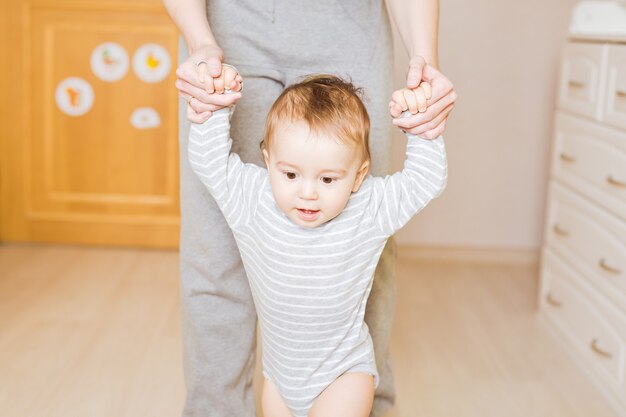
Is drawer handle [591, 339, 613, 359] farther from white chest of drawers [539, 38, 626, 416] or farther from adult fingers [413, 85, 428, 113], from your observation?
adult fingers [413, 85, 428, 113]

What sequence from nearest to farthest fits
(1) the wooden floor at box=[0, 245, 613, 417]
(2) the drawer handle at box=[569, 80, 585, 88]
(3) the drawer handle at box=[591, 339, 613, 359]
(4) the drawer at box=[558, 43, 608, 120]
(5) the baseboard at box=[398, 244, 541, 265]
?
(1) the wooden floor at box=[0, 245, 613, 417] < (3) the drawer handle at box=[591, 339, 613, 359] < (4) the drawer at box=[558, 43, 608, 120] < (2) the drawer handle at box=[569, 80, 585, 88] < (5) the baseboard at box=[398, 244, 541, 265]

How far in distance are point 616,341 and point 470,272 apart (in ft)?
3.19

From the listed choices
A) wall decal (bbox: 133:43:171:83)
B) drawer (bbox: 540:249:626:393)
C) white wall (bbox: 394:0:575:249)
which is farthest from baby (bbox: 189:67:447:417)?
wall decal (bbox: 133:43:171:83)

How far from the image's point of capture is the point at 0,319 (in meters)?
2.22

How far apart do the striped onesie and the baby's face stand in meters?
0.03

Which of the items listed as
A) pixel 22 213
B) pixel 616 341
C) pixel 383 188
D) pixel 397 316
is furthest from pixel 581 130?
pixel 22 213

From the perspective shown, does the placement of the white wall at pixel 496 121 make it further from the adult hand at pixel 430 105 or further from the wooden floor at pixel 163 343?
the adult hand at pixel 430 105

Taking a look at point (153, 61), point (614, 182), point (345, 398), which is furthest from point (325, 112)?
point (153, 61)

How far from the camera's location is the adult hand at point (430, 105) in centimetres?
114

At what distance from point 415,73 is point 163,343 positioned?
1.23m

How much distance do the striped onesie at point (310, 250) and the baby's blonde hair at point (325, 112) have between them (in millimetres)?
72

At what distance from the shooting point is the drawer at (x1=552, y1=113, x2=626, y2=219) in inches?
77.4

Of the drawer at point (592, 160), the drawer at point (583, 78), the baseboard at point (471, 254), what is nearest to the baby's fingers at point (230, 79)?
the drawer at point (592, 160)

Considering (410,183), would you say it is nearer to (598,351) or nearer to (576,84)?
(598,351)
